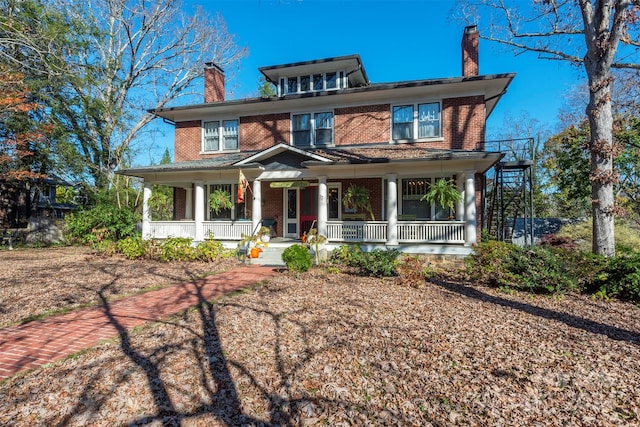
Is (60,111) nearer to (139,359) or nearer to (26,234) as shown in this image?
(26,234)

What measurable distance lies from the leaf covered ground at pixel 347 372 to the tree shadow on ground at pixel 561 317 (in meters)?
0.05

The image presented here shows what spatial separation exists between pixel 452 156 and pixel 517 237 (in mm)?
8290

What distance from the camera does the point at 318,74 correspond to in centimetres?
1595

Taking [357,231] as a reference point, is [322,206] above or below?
above

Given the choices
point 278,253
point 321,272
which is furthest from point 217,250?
point 321,272

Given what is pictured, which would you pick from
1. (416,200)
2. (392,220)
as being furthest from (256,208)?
(416,200)

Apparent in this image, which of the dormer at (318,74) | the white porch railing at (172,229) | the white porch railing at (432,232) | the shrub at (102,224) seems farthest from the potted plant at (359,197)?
→ the shrub at (102,224)

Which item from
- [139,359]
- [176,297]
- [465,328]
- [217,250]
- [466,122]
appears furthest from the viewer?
[466,122]

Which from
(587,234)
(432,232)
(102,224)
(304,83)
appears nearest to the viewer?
(432,232)

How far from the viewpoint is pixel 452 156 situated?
10.3m

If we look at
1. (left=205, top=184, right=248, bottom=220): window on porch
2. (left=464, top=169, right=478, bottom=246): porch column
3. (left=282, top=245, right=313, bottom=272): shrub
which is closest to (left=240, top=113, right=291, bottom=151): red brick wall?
(left=205, top=184, right=248, bottom=220): window on porch

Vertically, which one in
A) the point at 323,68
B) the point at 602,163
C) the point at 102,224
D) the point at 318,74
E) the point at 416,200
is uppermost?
the point at 323,68

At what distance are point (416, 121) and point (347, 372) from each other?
11930 millimetres

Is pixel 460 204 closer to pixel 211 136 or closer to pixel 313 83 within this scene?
pixel 313 83
